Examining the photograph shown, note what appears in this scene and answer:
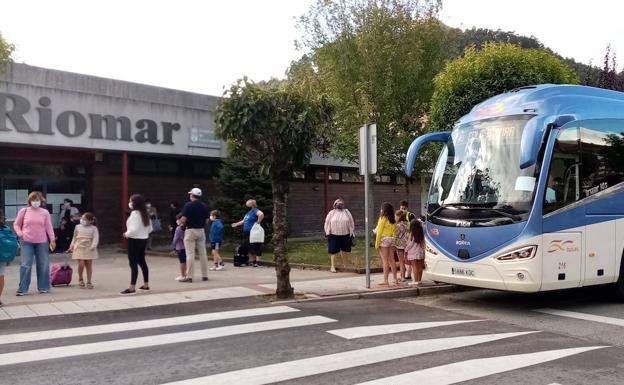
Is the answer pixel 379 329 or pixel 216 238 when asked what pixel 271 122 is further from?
pixel 216 238

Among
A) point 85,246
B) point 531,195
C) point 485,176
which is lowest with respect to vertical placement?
point 85,246

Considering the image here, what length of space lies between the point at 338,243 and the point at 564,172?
233 inches

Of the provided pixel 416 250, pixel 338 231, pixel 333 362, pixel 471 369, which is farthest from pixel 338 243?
pixel 471 369

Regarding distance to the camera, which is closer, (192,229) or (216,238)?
(192,229)

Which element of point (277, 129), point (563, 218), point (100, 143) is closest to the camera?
point (563, 218)

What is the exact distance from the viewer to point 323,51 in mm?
19219

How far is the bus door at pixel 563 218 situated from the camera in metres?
8.48

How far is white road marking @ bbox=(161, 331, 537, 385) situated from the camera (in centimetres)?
533

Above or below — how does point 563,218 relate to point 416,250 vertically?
above

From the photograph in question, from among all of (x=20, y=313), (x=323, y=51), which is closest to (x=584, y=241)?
(x=20, y=313)

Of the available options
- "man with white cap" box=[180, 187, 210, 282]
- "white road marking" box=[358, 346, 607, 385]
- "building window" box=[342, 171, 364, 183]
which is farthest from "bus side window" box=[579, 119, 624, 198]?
"building window" box=[342, 171, 364, 183]

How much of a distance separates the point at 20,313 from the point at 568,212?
852cm

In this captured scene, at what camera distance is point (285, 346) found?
6.60 meters

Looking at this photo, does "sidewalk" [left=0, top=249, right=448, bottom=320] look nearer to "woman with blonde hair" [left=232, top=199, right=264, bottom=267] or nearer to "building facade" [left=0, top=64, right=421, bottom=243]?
"woman with blonde hair" [left=232, top=199, right=264, bottom=267]
